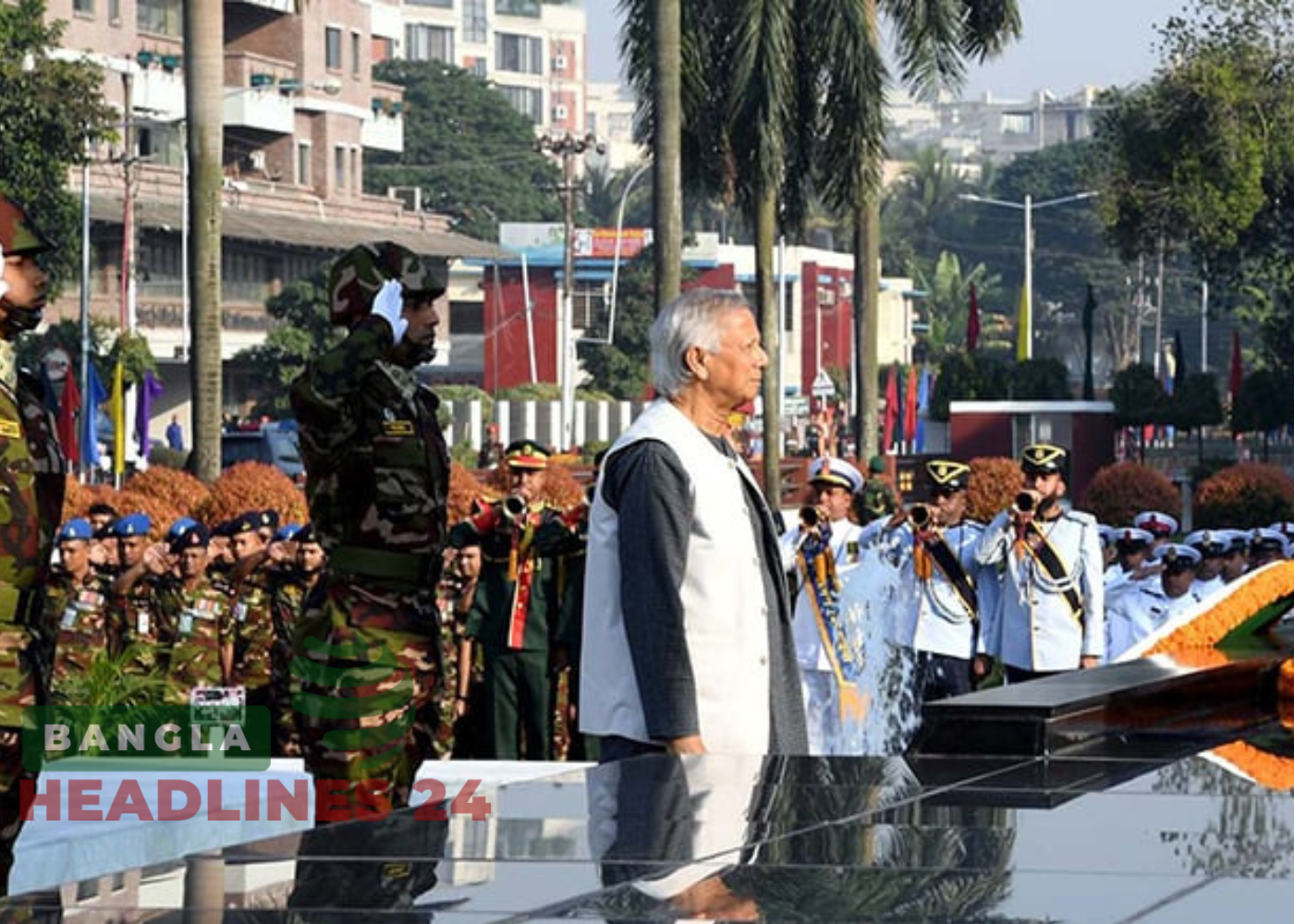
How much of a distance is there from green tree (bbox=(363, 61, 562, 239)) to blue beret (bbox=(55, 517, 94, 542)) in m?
96.5

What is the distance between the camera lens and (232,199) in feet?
231

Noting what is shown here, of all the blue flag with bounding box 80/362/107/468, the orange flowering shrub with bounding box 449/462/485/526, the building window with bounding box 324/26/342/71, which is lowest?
the orange flowering shrub with bounding box 449/462/485/526

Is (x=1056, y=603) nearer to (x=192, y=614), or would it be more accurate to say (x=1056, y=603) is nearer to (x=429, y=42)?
(x=192, y=614)

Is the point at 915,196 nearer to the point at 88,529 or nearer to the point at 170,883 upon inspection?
the point at 88,529

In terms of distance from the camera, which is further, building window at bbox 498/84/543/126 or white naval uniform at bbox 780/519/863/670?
building window at bbox 498/84/543/126

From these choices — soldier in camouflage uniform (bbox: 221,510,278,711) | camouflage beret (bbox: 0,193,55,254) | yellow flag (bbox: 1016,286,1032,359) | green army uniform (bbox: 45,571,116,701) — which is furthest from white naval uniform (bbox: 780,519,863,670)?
yellow flag (bbox: 1016,286,1032,359)

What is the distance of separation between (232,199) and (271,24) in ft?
20.6

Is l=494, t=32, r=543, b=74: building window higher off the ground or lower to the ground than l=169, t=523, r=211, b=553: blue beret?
higher

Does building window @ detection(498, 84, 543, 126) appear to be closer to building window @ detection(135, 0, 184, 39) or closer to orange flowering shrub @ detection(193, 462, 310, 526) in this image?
building window @ detection(135, 0, 184, 39)

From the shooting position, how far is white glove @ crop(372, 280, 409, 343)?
6863mm

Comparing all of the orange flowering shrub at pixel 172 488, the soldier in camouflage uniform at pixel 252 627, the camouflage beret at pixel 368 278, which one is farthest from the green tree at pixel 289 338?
the camouflage beret at pixel 368 278

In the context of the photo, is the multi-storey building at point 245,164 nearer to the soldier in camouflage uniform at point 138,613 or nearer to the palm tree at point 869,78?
the palm tree at point 869,78

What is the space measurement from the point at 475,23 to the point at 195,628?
150 m

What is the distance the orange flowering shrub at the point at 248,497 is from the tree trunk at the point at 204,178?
1.85 metres
